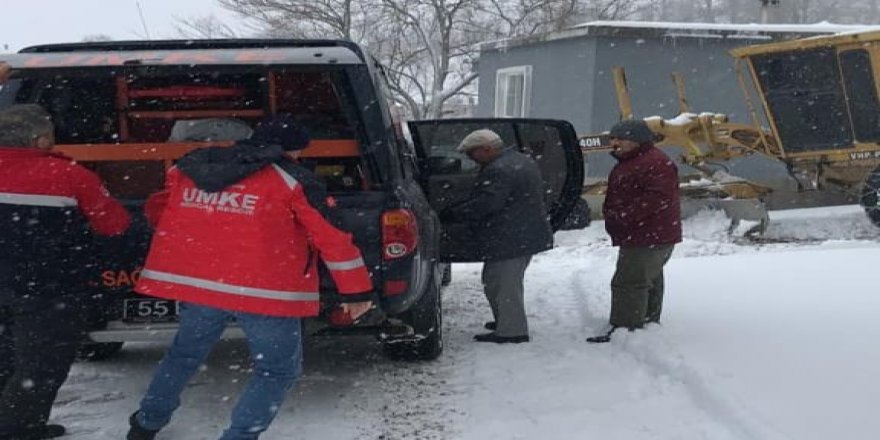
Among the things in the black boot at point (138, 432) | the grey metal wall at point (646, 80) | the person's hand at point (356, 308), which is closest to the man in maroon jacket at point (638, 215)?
the person's hand at point (356, 308)

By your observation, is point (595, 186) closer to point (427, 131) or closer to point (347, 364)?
point (427, 131)

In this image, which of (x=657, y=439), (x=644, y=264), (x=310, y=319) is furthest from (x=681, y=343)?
(x=310, y=319)

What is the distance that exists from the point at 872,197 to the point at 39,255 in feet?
36.8

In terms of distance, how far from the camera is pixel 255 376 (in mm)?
3674

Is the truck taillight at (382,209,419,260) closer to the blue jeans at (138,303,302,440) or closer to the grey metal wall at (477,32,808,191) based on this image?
the blue jeans at (138,303,302,440)

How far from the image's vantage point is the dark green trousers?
18.8ft

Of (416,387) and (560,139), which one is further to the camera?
(560,139)

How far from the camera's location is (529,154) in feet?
22.5

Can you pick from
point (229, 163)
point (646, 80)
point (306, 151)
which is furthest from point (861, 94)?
point (229, 163)

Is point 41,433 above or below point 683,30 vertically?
below

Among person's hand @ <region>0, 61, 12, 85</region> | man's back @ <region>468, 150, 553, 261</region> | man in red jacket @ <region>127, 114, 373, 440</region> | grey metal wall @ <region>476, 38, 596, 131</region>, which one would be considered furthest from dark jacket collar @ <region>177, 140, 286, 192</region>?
grey metal wall @ <region>476, 38, 596, 131</region>

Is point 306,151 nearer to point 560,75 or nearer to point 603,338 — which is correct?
point 603,338

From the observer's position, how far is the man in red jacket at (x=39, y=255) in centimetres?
382

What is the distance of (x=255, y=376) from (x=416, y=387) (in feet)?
5.34
